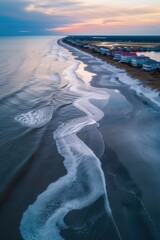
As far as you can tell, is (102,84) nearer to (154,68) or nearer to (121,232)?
(154,68)

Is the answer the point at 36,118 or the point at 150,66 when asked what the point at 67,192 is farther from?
the point at 150,66

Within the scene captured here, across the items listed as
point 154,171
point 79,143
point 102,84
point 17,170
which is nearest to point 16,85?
point 102,84

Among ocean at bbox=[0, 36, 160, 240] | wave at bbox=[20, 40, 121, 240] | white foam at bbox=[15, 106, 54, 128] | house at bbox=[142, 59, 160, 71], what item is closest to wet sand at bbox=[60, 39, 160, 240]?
ocean at bbox=[0, 36, 160, 240]

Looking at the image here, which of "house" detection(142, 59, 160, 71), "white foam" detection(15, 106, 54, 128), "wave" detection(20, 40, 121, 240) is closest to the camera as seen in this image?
"wave" detection(20, 40, 121, 240)

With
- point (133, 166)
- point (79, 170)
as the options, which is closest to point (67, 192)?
point (79, 170)

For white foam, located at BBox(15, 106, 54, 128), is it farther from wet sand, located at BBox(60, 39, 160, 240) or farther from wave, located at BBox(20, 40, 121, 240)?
wet sand, located at BBox(60, 39, 160, 240)

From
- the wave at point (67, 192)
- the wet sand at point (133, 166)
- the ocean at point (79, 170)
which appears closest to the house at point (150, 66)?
the ocean at point (79, 170)
